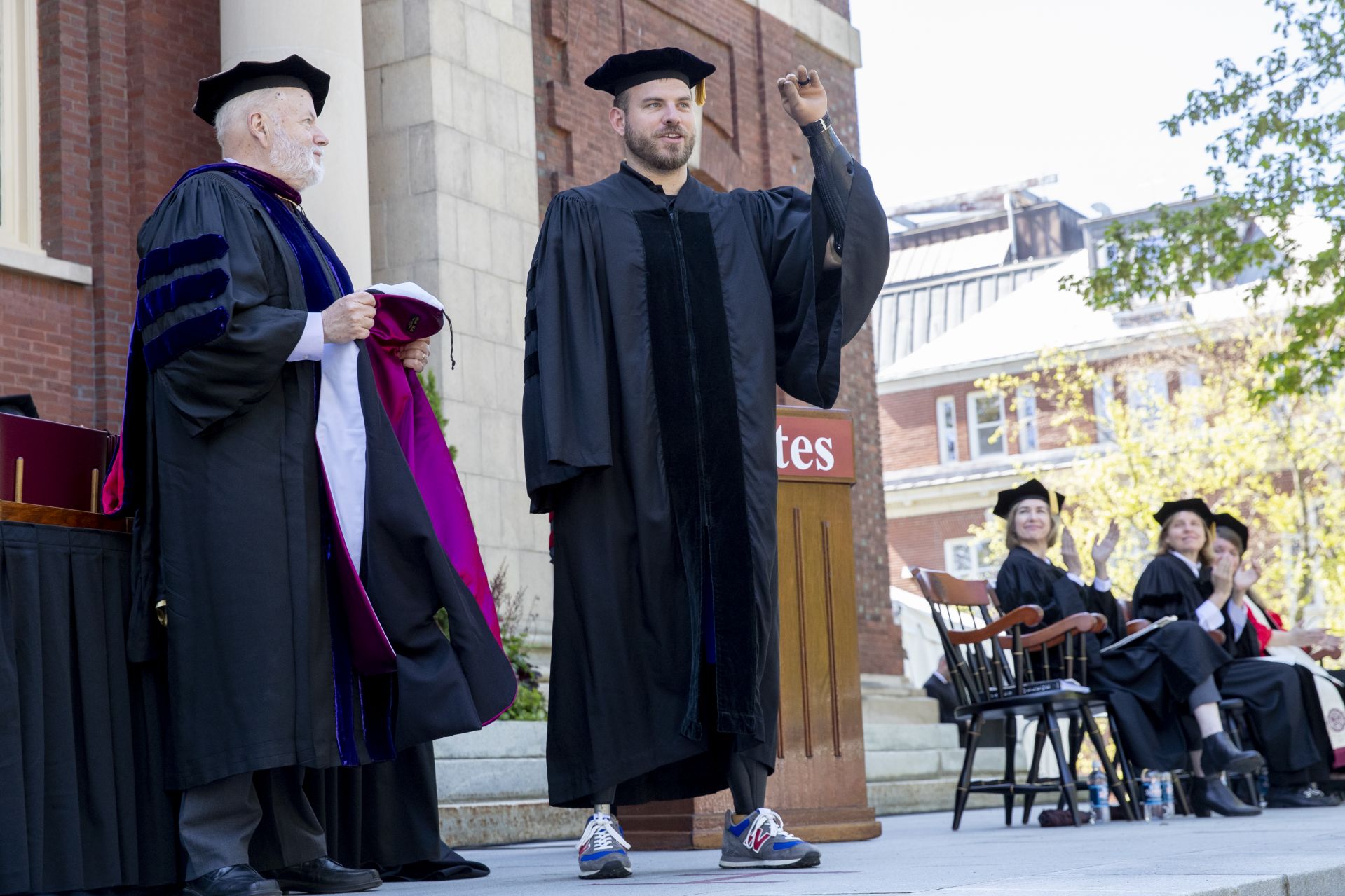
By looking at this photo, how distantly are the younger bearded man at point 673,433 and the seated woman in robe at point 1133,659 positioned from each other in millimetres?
3986

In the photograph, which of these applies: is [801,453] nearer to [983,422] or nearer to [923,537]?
[923,537]

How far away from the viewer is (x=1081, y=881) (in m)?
3.64

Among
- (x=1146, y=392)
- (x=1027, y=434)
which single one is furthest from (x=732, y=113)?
(x=1027, y=434)

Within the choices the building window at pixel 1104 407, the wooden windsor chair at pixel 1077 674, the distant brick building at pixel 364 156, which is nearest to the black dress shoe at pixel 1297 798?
the wooden windsor chair at pixel 1077 674

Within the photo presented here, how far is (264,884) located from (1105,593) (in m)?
6.11

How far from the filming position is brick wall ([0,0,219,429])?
9961 mm

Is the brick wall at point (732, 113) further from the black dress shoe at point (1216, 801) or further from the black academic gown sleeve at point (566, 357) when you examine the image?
the black academic gown sleeve at point (566, 357)

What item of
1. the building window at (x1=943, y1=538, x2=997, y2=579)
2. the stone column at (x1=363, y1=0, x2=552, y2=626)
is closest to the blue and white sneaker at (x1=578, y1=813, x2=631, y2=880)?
the stone column at (x1=363, y1=0, x2=552, y2=626)

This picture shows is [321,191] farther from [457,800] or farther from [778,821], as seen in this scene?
[778,821]

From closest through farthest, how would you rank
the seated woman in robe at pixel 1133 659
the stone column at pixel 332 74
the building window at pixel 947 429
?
the seated woman in robe at pixel 1133 659
the stone column at pixel 332 74
the building window at pixel 947 429

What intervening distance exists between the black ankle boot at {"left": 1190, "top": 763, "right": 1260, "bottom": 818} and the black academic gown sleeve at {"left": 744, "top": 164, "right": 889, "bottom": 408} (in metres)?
4.03

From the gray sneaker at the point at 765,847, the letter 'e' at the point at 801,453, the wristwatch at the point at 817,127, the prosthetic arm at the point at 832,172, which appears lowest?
the gray sneaker at the point at 765,847

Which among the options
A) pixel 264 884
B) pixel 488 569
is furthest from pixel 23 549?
pixel 488 569

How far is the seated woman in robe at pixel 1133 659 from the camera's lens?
870cm
